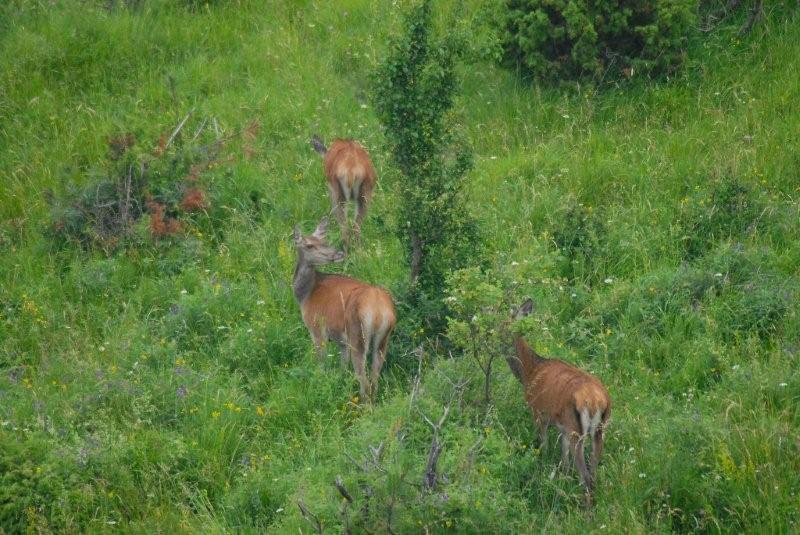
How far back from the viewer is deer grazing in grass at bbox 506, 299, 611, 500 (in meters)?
6.89

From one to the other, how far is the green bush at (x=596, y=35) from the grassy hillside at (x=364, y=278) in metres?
0.28

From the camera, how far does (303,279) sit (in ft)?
31.0

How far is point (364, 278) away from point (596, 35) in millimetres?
3893

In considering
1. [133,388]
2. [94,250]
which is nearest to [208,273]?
[94,250]

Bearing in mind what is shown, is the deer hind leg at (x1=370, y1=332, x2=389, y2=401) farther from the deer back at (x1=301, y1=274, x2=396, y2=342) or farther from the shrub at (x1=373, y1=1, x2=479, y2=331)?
the shrub at (x1=373, y1=1, x2=479, y2=331)

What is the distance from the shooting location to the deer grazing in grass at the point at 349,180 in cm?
1088

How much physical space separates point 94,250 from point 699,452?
675 centimetres

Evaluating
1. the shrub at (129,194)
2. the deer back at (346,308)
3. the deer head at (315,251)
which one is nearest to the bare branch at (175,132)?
the shrub at (129,194)

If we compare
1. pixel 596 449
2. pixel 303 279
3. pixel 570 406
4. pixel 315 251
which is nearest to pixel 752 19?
pixel 315 251

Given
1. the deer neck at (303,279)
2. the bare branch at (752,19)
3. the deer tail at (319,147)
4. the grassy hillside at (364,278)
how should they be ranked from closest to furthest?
the grassy hillside at (364,278) < the deer neck at (303,279) < the deer tail at (319,147) < the bare branch at (752,19)

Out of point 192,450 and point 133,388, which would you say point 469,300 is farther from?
point 133,388

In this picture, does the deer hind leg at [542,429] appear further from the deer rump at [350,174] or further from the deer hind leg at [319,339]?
the deer rump at [350,174]

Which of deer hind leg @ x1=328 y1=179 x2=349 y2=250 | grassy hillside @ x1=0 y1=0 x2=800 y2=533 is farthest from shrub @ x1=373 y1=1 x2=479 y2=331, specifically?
deer hind leg @ x1=328 y1=179 x2=349 y2=250

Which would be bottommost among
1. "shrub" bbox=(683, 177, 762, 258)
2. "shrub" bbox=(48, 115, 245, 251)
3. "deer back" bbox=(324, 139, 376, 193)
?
"shrub" bbox=(48, 115, 245, 251)
